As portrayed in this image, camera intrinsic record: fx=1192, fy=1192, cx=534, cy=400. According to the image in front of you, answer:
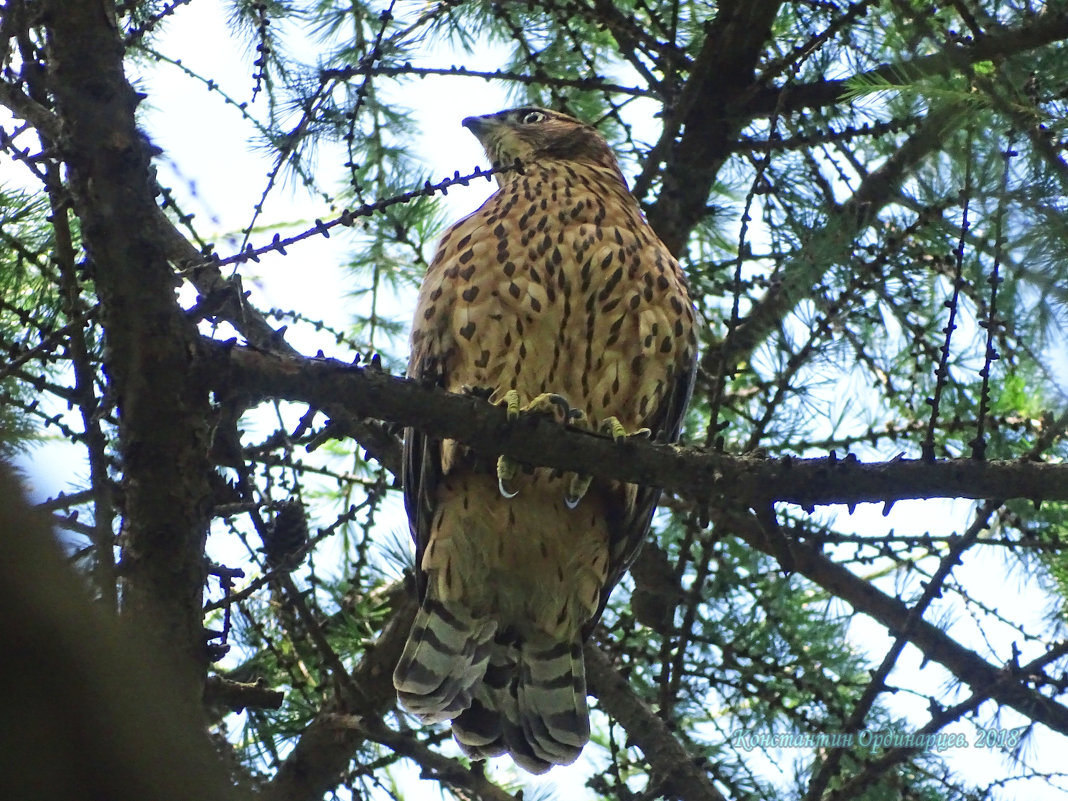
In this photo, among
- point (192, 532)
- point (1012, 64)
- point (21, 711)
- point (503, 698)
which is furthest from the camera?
point (503, 698)

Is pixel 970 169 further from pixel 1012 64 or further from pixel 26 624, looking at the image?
pixel 26 624

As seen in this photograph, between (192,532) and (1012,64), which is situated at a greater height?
(1012,64)

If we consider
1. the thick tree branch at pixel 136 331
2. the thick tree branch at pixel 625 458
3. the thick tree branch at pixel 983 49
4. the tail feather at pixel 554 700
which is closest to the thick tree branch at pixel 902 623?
the tail feather at pixel 554 700

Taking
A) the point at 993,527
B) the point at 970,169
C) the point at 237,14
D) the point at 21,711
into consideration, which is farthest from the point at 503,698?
the point at 21,711

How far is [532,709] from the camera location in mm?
3689

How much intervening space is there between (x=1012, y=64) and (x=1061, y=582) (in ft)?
6.42

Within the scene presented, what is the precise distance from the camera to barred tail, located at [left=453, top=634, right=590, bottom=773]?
364cm

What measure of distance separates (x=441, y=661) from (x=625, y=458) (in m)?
1.14

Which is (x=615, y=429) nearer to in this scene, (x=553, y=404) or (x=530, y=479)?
(x=553, y=404)

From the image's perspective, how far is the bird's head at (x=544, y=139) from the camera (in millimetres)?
4551

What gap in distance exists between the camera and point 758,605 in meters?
4.04

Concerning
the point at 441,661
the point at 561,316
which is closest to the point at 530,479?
the point at 561,316

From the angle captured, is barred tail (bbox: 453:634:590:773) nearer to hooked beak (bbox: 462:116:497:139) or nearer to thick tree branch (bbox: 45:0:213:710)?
thick tree branch (bbox: 45:0:213:710)

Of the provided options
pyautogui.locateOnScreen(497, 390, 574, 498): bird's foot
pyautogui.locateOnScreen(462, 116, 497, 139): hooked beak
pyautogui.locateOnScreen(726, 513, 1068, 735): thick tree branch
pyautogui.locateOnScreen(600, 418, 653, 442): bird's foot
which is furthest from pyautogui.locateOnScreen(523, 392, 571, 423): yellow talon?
pyautogui.locateOnScreen(462, 116, 497, 139): hooked beak
